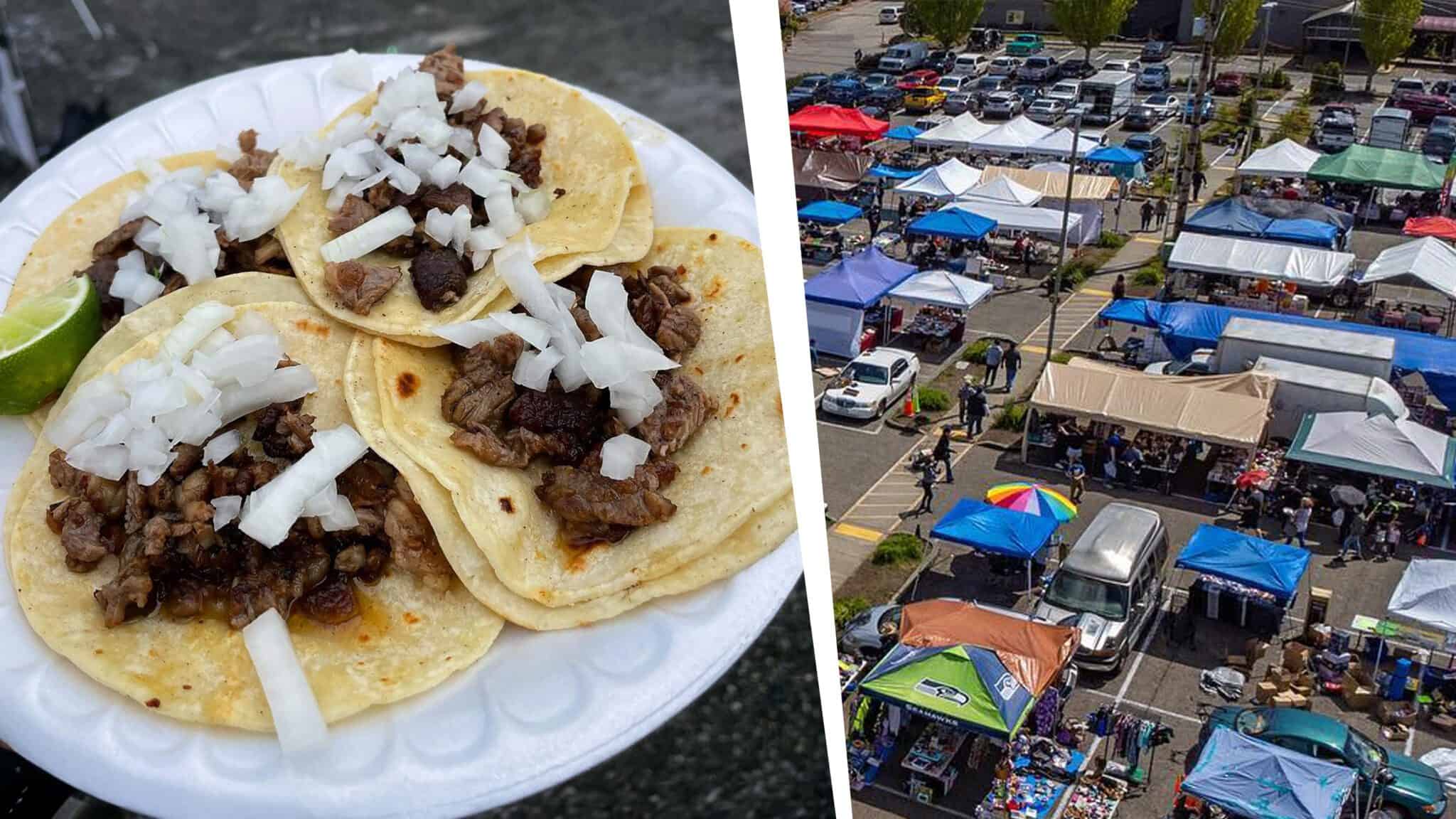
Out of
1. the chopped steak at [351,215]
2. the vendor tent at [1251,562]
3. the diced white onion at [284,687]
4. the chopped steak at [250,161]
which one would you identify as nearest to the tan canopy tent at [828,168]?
the vendor tent at [1251,562]

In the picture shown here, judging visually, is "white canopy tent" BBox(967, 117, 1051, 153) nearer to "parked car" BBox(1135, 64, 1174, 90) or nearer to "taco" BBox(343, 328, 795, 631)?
"parked car" BBox(1135, 64, 1174, 90)

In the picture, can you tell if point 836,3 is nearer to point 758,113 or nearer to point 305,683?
point 758,113

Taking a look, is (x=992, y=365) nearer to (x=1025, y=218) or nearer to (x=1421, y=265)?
(x=1421, y=265)

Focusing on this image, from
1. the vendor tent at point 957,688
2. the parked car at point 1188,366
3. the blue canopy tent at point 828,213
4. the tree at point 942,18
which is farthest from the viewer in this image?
the blue canopy tent at point 828,213

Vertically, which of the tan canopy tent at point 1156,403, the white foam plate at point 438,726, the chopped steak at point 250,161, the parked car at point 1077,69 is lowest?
the tan canopy tent at point 1156,403

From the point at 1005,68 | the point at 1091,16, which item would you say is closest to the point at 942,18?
the point at 1091,16

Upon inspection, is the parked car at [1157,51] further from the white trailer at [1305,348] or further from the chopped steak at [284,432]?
the chopped steak at [284,432]

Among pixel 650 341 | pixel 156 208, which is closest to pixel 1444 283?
pixel 650 341
